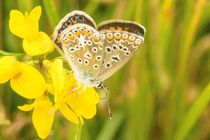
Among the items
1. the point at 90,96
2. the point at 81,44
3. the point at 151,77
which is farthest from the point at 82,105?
the point at 151,77

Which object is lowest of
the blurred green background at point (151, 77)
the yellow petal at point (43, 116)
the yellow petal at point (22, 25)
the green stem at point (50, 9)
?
the blurred green background at point (151, 77)

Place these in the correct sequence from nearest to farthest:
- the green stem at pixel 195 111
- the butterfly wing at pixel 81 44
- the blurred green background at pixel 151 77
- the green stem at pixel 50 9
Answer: the butterfly wing at pixel 81 44 < the green stem at pixel 50 9 < the green stem at pixel 195 111 < the blurred green background at pixel 151 77

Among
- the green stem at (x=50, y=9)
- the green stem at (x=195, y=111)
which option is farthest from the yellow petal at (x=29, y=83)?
the green stem at (x=195, y=111)

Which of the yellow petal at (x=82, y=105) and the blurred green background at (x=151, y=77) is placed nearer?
the yellow petal at (x=82, y=105)

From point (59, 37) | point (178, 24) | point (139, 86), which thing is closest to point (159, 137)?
point (139, 86)

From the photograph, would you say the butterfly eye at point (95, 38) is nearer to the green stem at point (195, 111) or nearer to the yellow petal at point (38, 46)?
the yellow petal at point (38, 46)

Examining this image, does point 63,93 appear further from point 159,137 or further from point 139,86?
point 159,137

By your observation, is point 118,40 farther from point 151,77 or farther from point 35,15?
point 151,77
